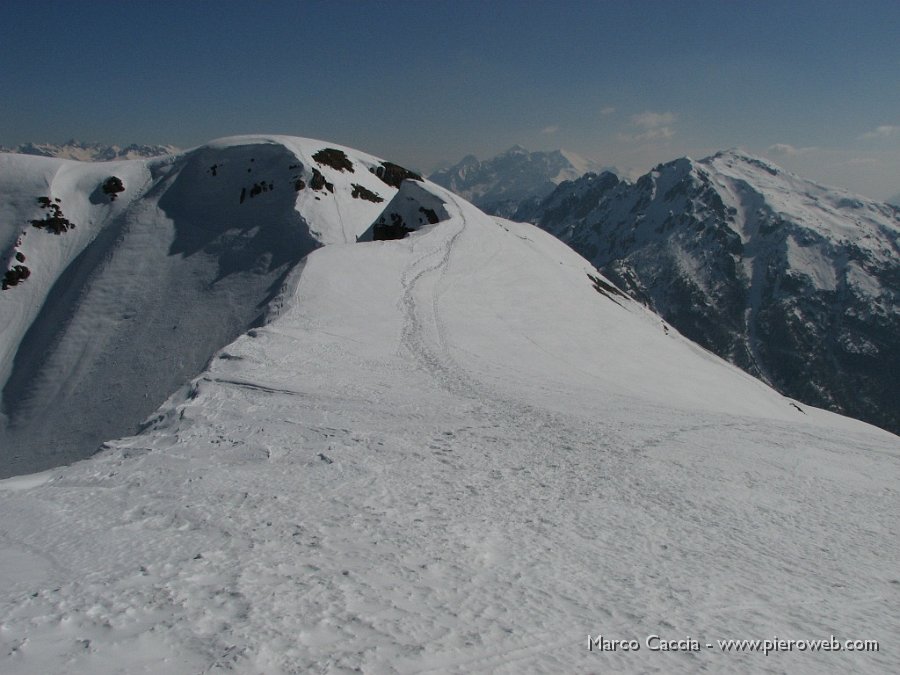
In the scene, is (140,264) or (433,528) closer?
(433,528)

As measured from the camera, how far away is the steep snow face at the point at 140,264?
38.9m

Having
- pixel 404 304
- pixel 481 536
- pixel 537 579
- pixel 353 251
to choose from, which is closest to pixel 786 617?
pixel 537 579

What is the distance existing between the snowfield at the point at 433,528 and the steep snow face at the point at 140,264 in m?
16.0

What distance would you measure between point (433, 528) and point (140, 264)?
181ft

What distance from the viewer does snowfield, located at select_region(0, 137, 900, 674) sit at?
682 cm

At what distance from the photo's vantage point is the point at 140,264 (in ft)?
176

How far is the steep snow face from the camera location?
3894 cm

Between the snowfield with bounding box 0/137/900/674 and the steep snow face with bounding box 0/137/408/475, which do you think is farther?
the steep snow face with bounding box 0/137/408/475

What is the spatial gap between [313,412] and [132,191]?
64674mm

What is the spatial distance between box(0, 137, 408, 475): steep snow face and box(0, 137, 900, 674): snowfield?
52.5ft

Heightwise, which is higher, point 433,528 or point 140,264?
point 140,264

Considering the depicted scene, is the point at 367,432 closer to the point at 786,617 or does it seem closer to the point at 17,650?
the point at 17,650

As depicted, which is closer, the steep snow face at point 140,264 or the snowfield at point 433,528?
the snowfield at point 433,528

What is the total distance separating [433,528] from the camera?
31.9 ft
